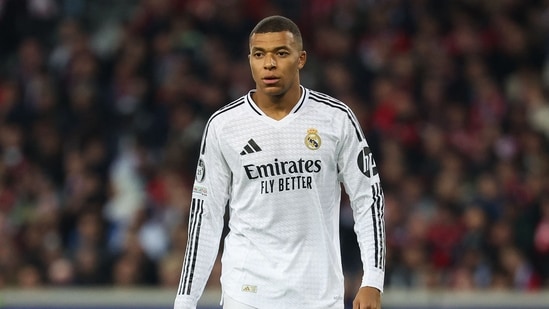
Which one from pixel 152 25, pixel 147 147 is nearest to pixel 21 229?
pixel 147 147

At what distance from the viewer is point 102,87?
45.2 feet

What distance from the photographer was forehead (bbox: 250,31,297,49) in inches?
209

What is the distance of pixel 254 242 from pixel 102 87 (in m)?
8.61

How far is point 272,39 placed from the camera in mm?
5324

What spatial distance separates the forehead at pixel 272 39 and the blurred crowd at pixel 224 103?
17.2ft

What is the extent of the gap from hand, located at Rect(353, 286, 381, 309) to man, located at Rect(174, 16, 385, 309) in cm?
7

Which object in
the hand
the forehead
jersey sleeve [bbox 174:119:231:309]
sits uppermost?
the forehead

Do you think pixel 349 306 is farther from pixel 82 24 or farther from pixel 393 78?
pixel 82 24

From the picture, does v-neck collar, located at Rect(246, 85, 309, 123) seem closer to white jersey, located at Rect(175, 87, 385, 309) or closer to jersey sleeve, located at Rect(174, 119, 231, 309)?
white jersey, located at Rect(175, 87, 385, 309)

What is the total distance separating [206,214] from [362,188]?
27.1 inches

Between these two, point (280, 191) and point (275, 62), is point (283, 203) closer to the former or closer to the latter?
point (280, 191)

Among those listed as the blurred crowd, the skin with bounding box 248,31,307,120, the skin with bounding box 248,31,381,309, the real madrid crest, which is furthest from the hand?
the blurred crowd

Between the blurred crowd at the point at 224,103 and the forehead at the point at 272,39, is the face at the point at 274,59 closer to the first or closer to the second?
the forehead at the point at 272,39

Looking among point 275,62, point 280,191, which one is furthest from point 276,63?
point 280,191
